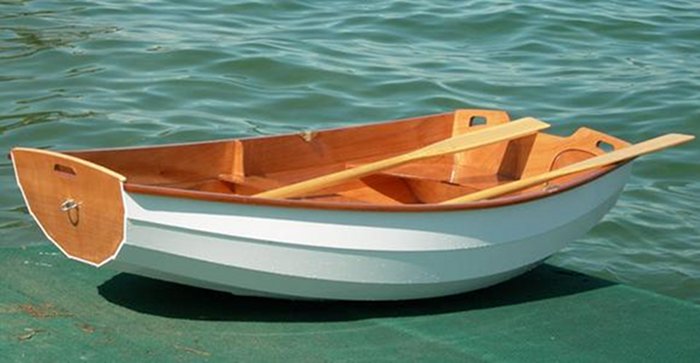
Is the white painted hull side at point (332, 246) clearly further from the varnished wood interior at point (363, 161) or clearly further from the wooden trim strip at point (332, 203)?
the varnished wood interior at point (363, 161)

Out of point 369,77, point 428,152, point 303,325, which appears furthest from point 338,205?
point 369,77

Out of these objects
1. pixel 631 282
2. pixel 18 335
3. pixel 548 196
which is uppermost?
pixel 548 196

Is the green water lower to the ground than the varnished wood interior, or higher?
lower

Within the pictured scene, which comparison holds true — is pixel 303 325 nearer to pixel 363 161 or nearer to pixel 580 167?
pixel 363 161

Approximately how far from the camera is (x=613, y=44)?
9.93 m

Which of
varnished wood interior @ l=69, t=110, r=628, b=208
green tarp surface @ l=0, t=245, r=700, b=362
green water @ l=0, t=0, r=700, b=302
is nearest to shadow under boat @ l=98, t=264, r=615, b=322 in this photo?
green tarp surface @ l=0, t=245, r=700, b=362

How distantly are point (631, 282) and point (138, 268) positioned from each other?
275cm

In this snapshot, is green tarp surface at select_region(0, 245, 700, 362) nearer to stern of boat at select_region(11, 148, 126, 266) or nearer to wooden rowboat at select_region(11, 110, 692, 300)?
wooden rowboat at select_region(11, 110, 692, 300)

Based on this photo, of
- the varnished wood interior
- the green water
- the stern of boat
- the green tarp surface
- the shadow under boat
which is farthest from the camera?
the green water

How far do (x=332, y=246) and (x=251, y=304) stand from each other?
0.43 meters

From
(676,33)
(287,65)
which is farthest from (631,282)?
(676,33)

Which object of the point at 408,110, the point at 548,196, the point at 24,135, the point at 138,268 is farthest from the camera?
the point at 408,110

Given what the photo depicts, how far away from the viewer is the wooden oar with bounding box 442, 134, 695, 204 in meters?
4.87

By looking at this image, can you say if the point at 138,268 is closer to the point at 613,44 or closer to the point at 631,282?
the point at 631,282
